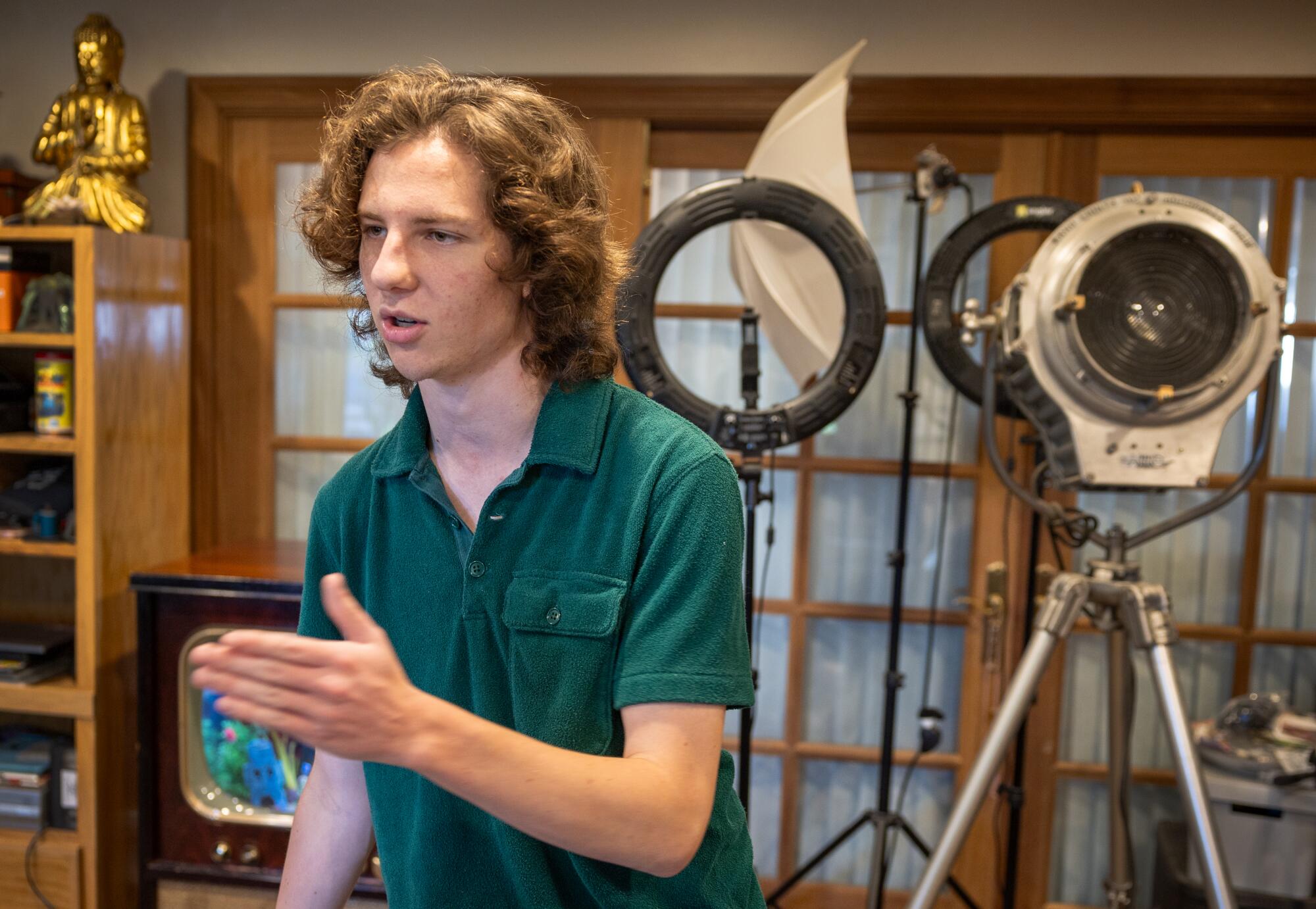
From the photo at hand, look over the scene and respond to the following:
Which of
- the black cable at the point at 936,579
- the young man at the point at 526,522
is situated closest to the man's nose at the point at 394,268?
the young man at the point at 526,522

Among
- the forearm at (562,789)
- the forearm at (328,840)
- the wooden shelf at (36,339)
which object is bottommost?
the forearm at (328,840)

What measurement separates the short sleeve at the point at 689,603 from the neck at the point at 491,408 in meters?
0.15

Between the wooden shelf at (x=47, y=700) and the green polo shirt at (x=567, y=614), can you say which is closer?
the green polo shirt at (x=567, y=614)

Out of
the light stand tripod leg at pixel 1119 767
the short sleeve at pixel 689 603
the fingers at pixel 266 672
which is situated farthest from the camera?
the light stand tripod leg at pixel 1119 767

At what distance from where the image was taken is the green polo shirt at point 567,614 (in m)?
0.84

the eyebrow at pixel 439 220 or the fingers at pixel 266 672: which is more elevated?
the eyebrow at pixel 439 220

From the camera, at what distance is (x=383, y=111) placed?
0.86 meters

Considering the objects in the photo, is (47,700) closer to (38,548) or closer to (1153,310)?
(38,548)

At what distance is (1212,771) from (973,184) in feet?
4.33

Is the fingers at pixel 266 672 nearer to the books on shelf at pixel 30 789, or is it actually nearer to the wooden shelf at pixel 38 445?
the wooden shelf at pixel 38 445

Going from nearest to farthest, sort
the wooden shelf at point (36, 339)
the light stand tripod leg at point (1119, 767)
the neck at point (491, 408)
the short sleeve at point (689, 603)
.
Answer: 1. the short sleeve at point (689, 603)
2. the neck at point (491, 408)
3. the light stand tripod leg at point (1119, 767)
4. the wooden shelf at point (36, 339)

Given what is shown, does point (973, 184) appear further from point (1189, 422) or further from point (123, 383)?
point (123, 383)

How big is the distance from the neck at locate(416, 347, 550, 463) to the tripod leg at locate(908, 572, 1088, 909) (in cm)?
→ 107

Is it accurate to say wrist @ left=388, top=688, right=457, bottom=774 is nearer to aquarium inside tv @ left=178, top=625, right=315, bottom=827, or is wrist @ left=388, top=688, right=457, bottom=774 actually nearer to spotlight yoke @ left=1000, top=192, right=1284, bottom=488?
spotlight yoke @ left=1000, top=192, right=1284, bottom=488
